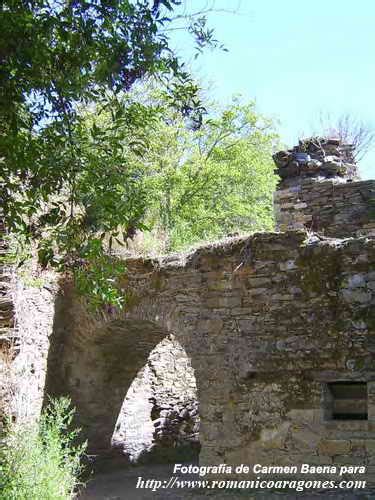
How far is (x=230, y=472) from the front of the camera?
6.71 meters

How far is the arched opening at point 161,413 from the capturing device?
31.4ft

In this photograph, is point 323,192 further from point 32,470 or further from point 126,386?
point 32,470

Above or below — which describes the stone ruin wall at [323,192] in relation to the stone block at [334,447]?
above

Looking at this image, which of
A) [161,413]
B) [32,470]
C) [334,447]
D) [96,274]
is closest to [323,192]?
[334,447]

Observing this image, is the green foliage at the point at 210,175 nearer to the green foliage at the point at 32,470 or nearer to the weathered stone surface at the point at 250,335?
the weathered stone surface at the point at 250,335

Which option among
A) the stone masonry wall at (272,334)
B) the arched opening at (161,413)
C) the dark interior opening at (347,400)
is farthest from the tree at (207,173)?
the dark interior opening at (347,400)

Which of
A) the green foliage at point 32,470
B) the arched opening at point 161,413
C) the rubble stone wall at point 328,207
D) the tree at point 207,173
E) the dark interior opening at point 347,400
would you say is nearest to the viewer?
the green foliage at point 32,470

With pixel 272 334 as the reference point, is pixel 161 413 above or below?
below

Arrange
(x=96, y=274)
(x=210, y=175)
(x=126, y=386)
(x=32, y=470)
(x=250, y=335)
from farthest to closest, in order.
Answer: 1. (x=210, y=175)
2. (x=126, y=386)
3. (x=250, y=335)
4. (x=32, y=470)
5. (x=96, y=274)

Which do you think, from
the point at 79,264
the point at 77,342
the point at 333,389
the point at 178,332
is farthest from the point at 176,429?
the point at 79,264

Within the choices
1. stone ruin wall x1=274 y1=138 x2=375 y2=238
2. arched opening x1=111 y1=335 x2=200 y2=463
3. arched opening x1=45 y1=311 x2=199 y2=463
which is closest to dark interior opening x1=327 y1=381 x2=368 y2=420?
arched opening x1=45 y1=311 x2=199 y2=463

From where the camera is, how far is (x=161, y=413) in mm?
10070

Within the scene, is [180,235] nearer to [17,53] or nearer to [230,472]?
[230,472]

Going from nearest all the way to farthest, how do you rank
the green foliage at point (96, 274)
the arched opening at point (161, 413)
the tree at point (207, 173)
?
the green foliage at point (96, 274)
the arched opening at point (161, 413)
the tree at point (207, 173)
